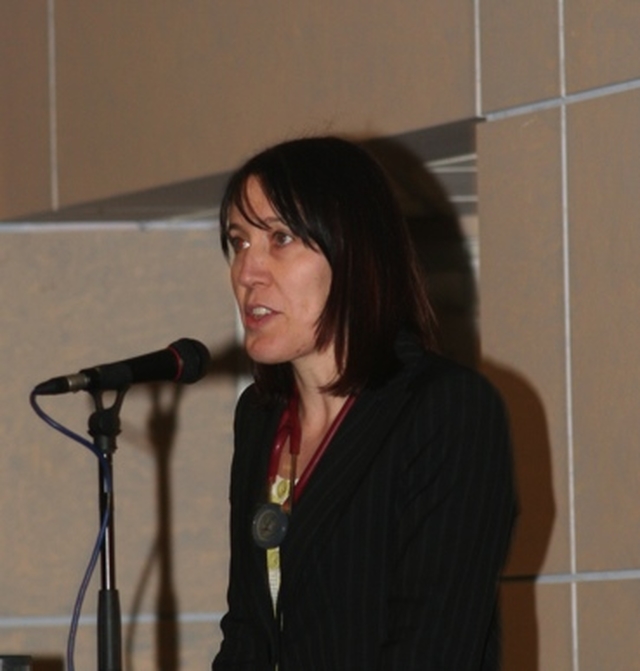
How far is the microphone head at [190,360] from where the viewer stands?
9.41 feet

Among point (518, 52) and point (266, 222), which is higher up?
point (518, 52)

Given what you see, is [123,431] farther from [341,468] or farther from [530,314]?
[341,468]

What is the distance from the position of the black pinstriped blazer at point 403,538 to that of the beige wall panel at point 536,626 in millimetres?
1062

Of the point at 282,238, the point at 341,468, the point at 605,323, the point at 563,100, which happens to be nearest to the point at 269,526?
the point at 341,468

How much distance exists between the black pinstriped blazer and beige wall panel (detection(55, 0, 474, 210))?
1.43m

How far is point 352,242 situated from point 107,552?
0.65 metres

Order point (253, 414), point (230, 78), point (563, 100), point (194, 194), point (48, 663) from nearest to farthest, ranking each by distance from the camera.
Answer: point (253, 414)
point (563, 100)
point (230, 78)
point (194, 194)
point (48, 663)

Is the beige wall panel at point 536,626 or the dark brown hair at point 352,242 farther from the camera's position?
the beige wall panel at point 536,626

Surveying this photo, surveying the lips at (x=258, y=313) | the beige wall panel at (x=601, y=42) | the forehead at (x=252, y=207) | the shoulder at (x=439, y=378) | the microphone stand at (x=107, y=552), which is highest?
the beige wall panel at (x=601, y=42)

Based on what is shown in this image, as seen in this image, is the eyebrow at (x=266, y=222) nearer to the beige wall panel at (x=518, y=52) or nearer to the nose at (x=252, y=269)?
the nose at (x=252, y=269)

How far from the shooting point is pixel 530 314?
386cm

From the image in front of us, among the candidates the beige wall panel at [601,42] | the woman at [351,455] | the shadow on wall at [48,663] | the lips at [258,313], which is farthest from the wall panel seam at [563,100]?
the shadow on wall at [48,663]

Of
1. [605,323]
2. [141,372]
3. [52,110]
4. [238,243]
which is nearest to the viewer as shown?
[141,372]

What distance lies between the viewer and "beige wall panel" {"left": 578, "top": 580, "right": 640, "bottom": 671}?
3607 millimetres
